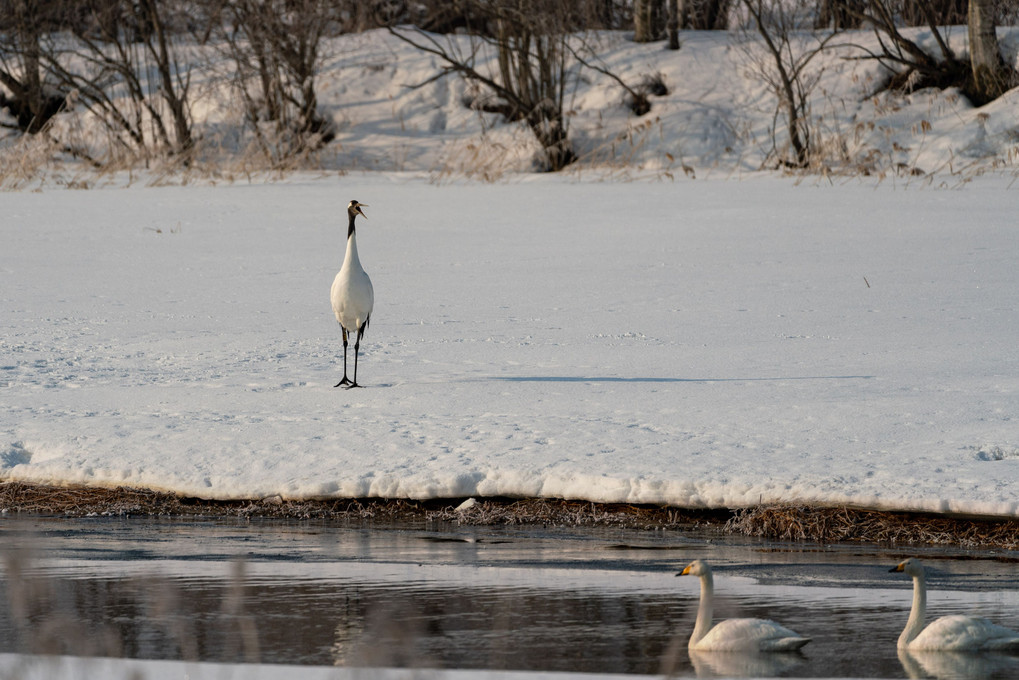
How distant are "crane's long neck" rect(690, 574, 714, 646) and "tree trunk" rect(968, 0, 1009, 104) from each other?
18.4 metres

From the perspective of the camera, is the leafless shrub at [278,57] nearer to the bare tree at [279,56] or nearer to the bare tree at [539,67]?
the bare tree at [279,56]

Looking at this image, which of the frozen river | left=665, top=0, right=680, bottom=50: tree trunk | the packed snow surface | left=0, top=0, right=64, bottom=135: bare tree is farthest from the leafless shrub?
the frozen river

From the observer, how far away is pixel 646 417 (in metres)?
8.32

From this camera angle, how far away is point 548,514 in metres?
7.31

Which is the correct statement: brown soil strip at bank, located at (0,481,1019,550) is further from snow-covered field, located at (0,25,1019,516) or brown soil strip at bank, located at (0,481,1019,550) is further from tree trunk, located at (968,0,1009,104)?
tree trunk, located at (968,0,1009,104)

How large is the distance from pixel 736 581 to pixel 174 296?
7.94 meters

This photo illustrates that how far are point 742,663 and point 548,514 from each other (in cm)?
278

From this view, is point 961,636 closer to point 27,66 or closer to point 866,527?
point 866,527

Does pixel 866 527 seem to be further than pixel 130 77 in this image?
No

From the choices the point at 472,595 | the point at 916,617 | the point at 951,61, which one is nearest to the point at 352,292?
the point at 472,595

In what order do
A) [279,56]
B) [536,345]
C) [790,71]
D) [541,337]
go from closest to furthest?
1. [536,345]
2. [541,337]
3. [790,71]
4. [279,56]

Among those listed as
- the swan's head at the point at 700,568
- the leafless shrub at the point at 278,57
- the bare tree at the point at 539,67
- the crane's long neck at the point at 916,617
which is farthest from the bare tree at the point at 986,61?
the swan's head at the point at 700,568

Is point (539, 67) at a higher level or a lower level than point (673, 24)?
lower

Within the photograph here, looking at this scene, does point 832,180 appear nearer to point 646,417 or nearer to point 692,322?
point 692,322
